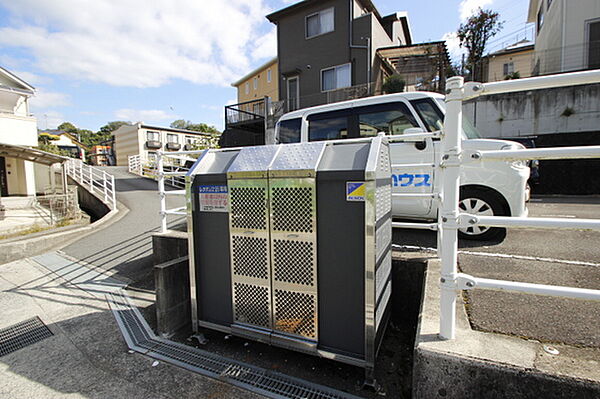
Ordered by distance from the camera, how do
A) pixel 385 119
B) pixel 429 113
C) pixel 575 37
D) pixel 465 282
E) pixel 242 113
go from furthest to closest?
pixel 242 113, pixel 575 37, pixel 385 119, pixel 429 113, pixel 465 282

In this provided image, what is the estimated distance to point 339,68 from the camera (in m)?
14.2

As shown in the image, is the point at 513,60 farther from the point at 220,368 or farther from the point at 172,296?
the point at 220,368

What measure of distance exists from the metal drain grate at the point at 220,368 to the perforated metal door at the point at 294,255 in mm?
307

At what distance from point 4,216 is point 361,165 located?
546 inches

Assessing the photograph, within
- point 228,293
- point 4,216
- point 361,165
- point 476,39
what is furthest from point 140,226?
point 476,39

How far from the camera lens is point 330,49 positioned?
1427cm

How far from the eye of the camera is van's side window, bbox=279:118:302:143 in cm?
493

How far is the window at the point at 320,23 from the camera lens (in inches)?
559

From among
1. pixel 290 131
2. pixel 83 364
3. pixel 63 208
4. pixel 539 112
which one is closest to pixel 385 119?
pixel 290 131

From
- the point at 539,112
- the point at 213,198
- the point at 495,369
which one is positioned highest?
the point at 539,112

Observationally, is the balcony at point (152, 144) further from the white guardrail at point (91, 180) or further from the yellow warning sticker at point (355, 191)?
the yellow warning sticker at point (355, 191)

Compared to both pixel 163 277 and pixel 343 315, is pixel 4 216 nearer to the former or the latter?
pixel 163 277

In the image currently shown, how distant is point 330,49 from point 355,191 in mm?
14406

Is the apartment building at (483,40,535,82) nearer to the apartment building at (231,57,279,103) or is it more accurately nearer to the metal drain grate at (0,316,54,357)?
the apartment building at (231,57,279,103)
